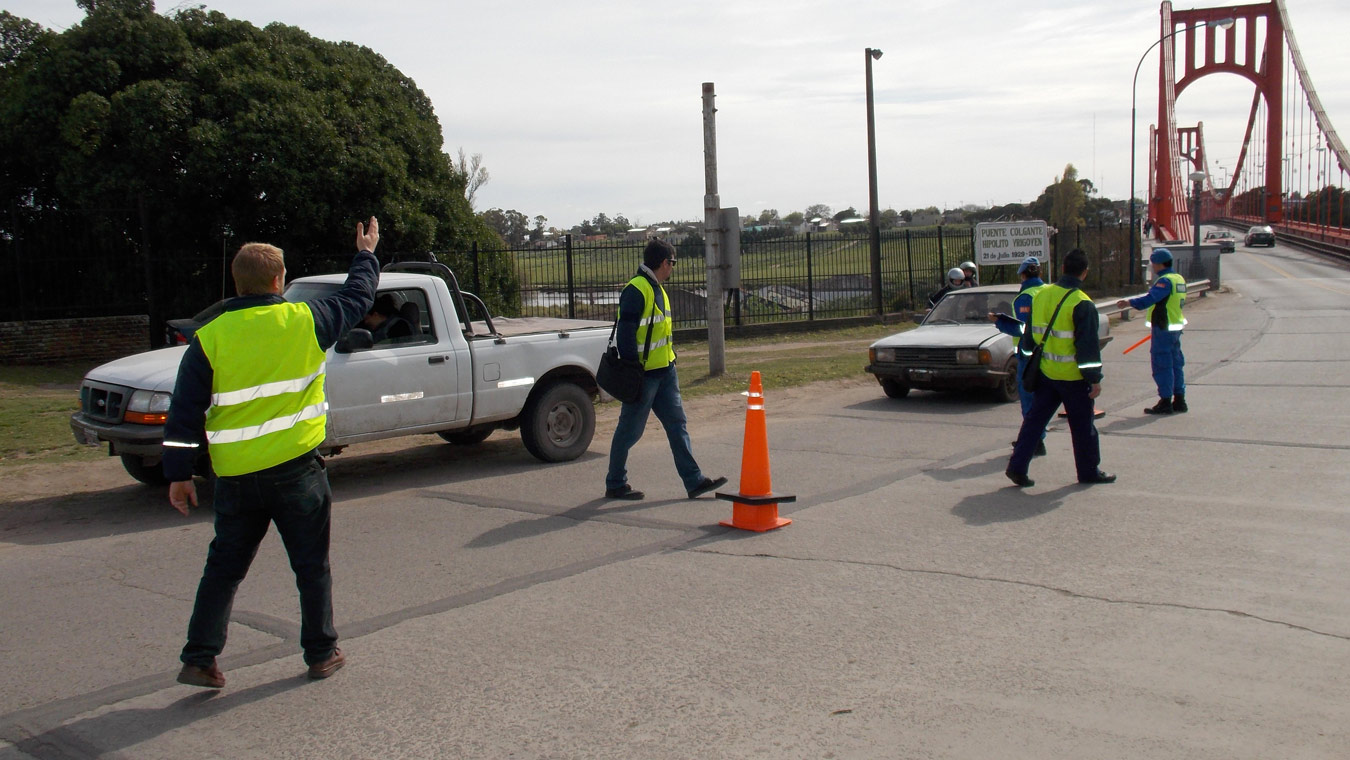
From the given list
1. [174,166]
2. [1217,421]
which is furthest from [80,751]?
[174,166]

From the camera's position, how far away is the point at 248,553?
4.57 m

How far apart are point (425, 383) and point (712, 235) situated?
743 cm

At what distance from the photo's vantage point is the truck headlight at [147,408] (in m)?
7.76

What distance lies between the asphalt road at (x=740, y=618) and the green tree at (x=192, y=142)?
11.0m

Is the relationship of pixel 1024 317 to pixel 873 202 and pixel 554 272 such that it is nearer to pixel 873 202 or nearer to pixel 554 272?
pixel 554 272

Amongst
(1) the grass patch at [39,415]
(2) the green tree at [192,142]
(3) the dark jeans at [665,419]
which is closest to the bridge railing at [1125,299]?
(3) the dark jeans at [665,419]

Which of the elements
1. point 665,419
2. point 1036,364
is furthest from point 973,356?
point 665,419

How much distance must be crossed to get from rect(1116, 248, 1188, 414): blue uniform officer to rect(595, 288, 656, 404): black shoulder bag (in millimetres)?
6539

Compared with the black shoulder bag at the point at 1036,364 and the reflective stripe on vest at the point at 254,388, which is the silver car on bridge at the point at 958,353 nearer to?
the black shoulder bag at the point at 1036,364

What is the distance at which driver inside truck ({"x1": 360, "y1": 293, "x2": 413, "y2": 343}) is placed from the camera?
8.91 m

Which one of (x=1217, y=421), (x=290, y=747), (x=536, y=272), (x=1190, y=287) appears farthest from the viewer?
(x=1190, y=287)

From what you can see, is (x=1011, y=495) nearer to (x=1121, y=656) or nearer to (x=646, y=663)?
(x=1121, y=656)

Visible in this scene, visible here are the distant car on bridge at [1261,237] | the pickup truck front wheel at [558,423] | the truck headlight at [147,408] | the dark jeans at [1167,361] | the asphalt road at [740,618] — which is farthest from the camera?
the distant car on bridge at [1261,237]

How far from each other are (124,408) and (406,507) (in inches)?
83.9
